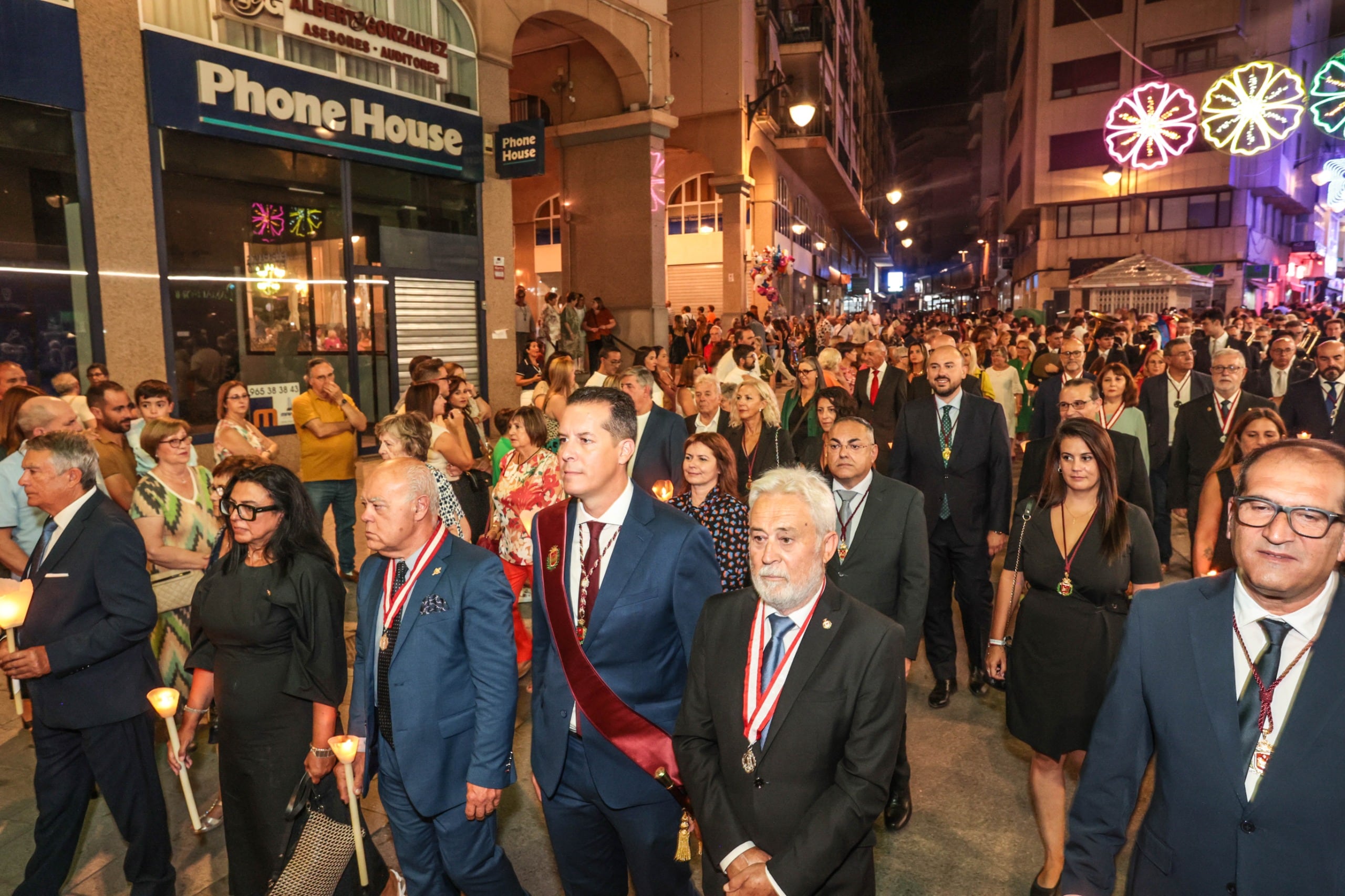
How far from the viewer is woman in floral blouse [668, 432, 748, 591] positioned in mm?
4785

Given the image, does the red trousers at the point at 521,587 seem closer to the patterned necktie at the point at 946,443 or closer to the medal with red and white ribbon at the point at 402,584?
the medal with red and white ribbon at the point at 402,584

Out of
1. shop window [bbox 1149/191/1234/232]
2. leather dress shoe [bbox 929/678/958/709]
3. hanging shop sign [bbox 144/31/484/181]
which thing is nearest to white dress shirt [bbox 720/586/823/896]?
leather dress shoe [bbox 929/678/958/709]

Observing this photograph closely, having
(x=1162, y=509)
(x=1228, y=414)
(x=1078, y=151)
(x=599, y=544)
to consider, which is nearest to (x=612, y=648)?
(x=599, y=544)

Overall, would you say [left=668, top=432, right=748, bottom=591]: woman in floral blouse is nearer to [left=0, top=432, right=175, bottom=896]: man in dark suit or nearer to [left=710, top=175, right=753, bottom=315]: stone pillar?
[left=0, top=432, right=175, bottom=896]: man in dark suit

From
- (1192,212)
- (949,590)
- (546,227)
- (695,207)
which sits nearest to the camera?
(949,590)

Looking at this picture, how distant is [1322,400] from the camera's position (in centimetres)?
757

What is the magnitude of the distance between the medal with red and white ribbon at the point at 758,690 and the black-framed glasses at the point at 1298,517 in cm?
118

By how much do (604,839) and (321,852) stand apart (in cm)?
103

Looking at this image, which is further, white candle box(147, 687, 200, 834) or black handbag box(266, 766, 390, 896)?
white candle box(147, 687, 200, 834)

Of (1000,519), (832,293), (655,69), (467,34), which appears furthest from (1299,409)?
(832,293)

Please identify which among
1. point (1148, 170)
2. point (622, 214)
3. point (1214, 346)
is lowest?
point (1214, 346)

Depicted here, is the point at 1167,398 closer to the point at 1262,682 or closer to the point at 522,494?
the point at 522,494

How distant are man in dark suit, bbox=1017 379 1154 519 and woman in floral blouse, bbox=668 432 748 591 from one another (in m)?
1.69

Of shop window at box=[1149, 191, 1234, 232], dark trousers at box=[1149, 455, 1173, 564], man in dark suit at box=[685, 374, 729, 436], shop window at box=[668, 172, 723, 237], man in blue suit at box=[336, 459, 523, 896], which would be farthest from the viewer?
shop window at box=[1149, 191, 1234, 232]
